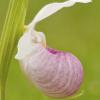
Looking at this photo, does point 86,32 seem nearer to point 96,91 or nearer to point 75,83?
point 96,91

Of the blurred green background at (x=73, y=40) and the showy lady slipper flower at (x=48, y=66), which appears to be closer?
the showy lady slipper flower at (x=48, y=66)

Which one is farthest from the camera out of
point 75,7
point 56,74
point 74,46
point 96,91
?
point 75,7

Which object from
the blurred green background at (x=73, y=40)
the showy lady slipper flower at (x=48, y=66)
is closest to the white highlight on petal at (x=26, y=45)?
the showy lady slipper flower at (x=48, y=66)

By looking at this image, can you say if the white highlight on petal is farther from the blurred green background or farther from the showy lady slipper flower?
the blurred green background

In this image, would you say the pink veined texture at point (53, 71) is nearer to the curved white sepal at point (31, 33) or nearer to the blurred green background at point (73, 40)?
the curved white sepal at point (31, 33)

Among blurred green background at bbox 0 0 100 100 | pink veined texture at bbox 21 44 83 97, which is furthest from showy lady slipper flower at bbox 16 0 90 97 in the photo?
blurred green background at bbox 0 0 100 100

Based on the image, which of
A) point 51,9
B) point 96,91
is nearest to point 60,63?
point 51,9

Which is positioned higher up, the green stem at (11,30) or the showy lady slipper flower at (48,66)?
the green stem at (11,30)
